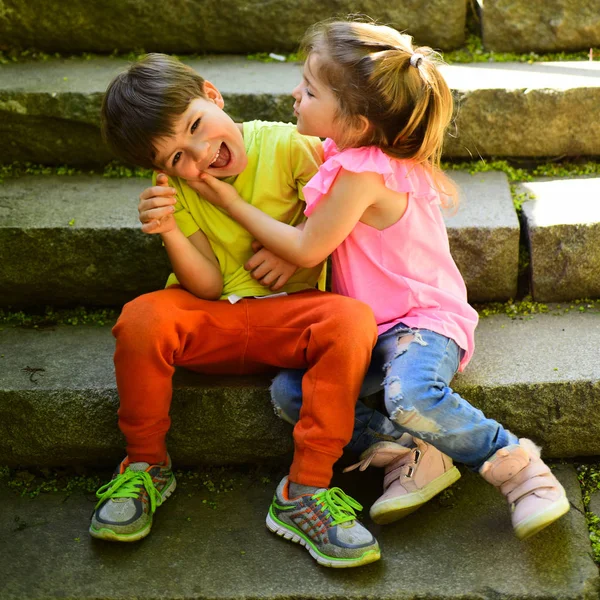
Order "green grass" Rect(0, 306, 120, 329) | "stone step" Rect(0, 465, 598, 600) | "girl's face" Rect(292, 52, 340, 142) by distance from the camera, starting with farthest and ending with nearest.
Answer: "green grass" Rect(0, 306, 120, 329)
"girl's face" Rect(292, 52, 340, 142)
"stone step" Rect(0, 465, 598, 600)

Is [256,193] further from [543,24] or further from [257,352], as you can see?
[543,24]

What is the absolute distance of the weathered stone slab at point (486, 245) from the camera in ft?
7.23

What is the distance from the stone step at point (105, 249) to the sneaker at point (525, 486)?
0.61 metres

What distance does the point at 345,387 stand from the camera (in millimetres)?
1808

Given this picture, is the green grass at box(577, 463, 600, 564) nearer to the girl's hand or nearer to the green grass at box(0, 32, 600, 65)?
the girl's hand

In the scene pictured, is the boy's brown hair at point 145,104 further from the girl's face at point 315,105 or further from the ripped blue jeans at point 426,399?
the ripped blue jeans at point 426,399

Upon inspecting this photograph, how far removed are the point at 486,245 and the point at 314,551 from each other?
0.96 meters

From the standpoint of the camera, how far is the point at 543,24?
2.77m

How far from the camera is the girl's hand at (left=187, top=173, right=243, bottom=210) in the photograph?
1.91 meters

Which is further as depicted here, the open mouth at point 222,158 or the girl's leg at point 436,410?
the open mouth at point 222,158

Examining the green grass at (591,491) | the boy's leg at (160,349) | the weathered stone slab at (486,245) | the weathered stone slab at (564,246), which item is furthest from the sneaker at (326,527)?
the weathered stone slab at (564,246)

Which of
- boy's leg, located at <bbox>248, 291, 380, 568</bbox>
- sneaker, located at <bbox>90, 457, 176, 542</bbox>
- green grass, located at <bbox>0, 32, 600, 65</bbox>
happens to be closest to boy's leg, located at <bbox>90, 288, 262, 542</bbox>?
sneaker, located at <bbox>90, 457, 176, 542</bbox>

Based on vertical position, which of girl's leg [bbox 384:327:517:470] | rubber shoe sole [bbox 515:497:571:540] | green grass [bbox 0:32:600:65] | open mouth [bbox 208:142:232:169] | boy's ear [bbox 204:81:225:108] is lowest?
rubber shoe sole [bbox 515:497:571:540]

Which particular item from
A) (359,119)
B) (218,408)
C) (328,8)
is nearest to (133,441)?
(218,408)
